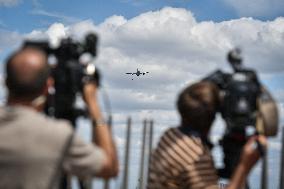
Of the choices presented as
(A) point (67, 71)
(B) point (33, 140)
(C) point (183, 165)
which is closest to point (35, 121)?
(B) point (33, 140)

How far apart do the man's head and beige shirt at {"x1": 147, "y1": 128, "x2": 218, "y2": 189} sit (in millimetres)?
92

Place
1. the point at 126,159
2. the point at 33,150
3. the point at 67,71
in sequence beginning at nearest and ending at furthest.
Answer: the point at 33,150 → the point at 67,71 → the point at 126,159

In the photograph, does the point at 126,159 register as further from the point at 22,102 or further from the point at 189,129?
the point at 22,102

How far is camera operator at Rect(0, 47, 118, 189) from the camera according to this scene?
2219 millimetres

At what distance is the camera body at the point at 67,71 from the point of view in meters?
2.90

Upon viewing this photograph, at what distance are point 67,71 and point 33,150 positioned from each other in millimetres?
837

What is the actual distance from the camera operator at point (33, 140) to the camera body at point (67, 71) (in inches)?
23.8

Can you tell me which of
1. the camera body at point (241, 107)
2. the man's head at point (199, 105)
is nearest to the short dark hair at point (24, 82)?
the man's head at point (199, 105)

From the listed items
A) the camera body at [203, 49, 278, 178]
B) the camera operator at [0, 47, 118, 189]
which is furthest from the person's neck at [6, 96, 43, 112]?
the camera body at [203, 49, 278, 178]

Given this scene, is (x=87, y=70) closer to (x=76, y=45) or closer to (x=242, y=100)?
(x=76, y=45)

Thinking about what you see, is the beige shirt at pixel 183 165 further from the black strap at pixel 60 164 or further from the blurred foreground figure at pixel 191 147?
the black strap at pixel 60 164

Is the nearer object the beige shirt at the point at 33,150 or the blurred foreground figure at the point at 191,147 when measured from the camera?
the beige shirt at the point at 33,150

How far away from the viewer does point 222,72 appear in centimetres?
331

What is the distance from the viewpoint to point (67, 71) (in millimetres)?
2971
